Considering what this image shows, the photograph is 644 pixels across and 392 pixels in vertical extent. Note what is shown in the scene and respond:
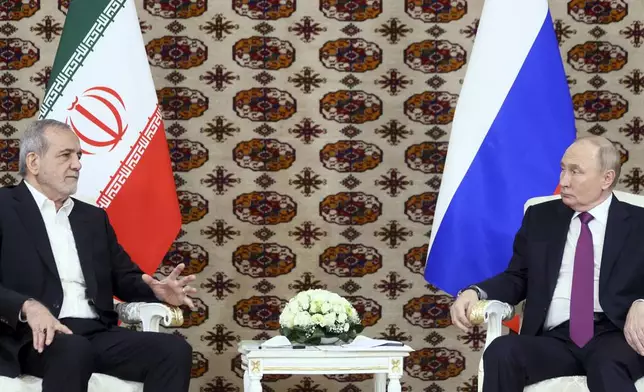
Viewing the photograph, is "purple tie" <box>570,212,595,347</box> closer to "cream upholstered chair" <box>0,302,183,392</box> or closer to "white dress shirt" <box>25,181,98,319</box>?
"cream upholstered chair" <box>0,302,183,392</box>

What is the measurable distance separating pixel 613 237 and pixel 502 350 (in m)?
0.71

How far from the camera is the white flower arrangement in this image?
4379 millimetres

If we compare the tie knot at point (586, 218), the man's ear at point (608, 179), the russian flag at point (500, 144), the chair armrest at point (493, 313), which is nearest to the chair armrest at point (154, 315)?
the chair armrest at point (493, 313)

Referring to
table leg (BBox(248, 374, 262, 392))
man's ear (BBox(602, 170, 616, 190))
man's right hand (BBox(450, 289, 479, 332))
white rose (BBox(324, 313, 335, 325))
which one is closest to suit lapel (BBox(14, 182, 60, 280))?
table leg (BBox(248, 374, 262, 392))

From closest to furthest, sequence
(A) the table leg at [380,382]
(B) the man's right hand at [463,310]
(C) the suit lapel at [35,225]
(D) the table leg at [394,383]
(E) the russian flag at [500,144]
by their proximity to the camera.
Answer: (B) the man's right hand at [463,310] < (C) the suit lapel at [35,225] < (D) the table leg at [394,383] < (E) the russian flag at [500,144] < (A) the table leg at [380,382]

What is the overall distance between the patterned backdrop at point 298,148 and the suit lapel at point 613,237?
6.39 feet

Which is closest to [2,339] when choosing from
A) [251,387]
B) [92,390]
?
[92,390]

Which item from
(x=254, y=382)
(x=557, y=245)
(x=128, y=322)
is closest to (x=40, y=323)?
(x=128, y=322)

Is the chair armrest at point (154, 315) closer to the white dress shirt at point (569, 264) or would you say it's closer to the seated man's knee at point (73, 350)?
the seated man's knee at point (73, 350)

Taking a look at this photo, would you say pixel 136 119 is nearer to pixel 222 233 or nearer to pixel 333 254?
pixel 222 233

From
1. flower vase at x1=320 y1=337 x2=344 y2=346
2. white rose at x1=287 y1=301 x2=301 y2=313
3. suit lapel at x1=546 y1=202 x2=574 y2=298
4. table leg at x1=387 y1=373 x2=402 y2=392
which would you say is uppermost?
suit lapel at x1=546 y1=202 x2=574 y2=298

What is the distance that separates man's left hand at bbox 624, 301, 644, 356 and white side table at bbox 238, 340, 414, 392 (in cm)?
95

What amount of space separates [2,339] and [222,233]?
7.21 feet

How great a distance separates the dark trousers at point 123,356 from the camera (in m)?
3.81
